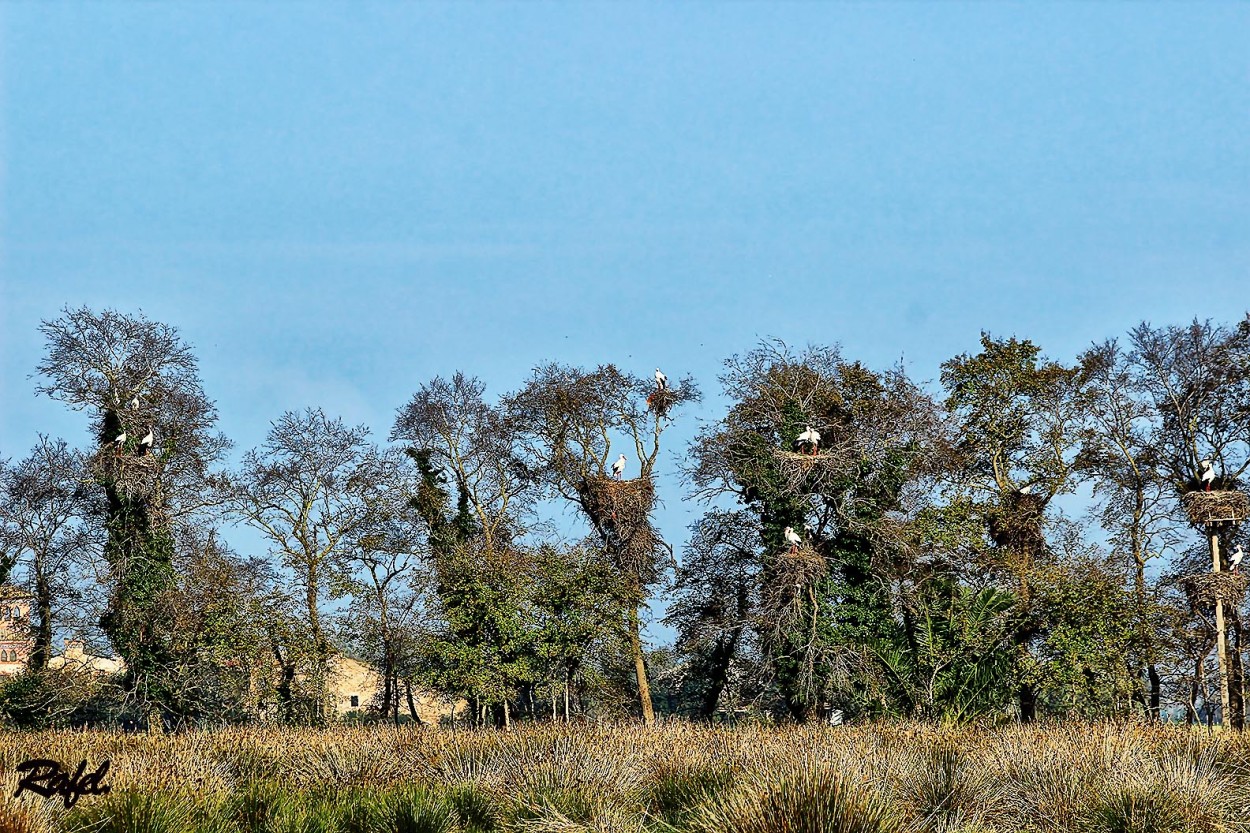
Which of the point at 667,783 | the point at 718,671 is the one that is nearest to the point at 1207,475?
the point at 718,671

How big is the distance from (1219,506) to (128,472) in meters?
23.3

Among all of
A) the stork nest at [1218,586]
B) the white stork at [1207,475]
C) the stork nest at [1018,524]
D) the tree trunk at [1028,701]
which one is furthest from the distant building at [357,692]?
the white stork at [1207,475]

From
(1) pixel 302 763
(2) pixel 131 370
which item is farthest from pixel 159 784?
(2) pixel 131 370

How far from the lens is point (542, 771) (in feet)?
41.5

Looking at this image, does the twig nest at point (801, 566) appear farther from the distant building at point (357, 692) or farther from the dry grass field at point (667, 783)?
the distant building at point (357, 692)

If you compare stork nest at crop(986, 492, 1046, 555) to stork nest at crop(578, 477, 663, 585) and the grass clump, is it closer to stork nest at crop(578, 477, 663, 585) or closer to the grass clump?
stork nest at crop(578, 477, 663, 585)

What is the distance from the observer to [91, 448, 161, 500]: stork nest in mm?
26812

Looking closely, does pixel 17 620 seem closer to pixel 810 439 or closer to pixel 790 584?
pixel 790 584

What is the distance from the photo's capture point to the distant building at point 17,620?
29344 mm

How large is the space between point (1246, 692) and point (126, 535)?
24159 millimetres

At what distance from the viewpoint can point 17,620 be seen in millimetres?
29234

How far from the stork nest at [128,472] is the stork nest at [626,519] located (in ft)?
32.2

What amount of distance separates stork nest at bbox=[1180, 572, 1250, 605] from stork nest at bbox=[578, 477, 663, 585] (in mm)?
11550

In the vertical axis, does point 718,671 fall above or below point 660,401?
below
